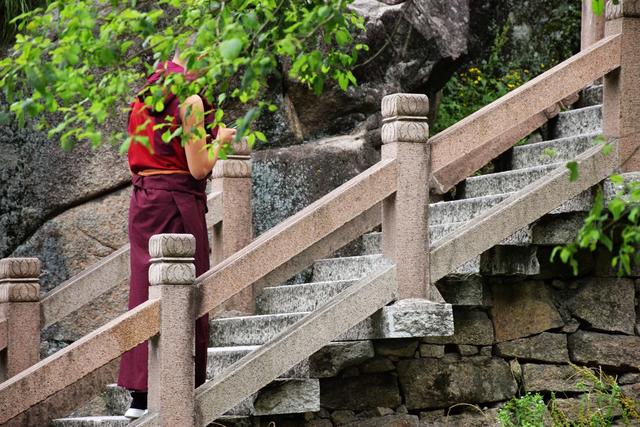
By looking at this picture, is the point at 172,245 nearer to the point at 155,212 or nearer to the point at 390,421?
the point at 155,212

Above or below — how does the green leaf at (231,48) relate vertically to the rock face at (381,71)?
below

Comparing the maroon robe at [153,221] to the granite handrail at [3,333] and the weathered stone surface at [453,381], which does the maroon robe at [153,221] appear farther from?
the weathered stone surface at [453,381]

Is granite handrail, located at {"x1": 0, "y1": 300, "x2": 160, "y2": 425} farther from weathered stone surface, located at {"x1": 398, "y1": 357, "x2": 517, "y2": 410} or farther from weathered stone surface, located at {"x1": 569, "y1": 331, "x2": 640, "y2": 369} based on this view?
weathered stone surface, located at {"x1": 569, "y1": 331, "x2": 640, "y2": 369}

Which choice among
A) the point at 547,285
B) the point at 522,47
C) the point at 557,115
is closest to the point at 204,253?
the point at 547,285

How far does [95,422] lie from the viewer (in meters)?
6.42

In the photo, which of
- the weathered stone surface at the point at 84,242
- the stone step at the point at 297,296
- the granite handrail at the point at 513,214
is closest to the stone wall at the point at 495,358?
the stone step at the point at 297,296

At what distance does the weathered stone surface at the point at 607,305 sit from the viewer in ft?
23.7

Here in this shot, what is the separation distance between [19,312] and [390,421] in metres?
2.19

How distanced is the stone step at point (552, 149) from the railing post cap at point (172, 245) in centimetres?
230

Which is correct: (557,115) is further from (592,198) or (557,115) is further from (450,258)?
(450,258)

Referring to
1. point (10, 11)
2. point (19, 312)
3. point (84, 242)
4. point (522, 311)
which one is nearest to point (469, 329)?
point (522, 311)

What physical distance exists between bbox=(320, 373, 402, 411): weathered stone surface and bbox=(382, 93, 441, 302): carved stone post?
0.79 metres

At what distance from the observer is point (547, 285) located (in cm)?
726

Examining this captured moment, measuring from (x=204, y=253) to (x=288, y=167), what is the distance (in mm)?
2112
